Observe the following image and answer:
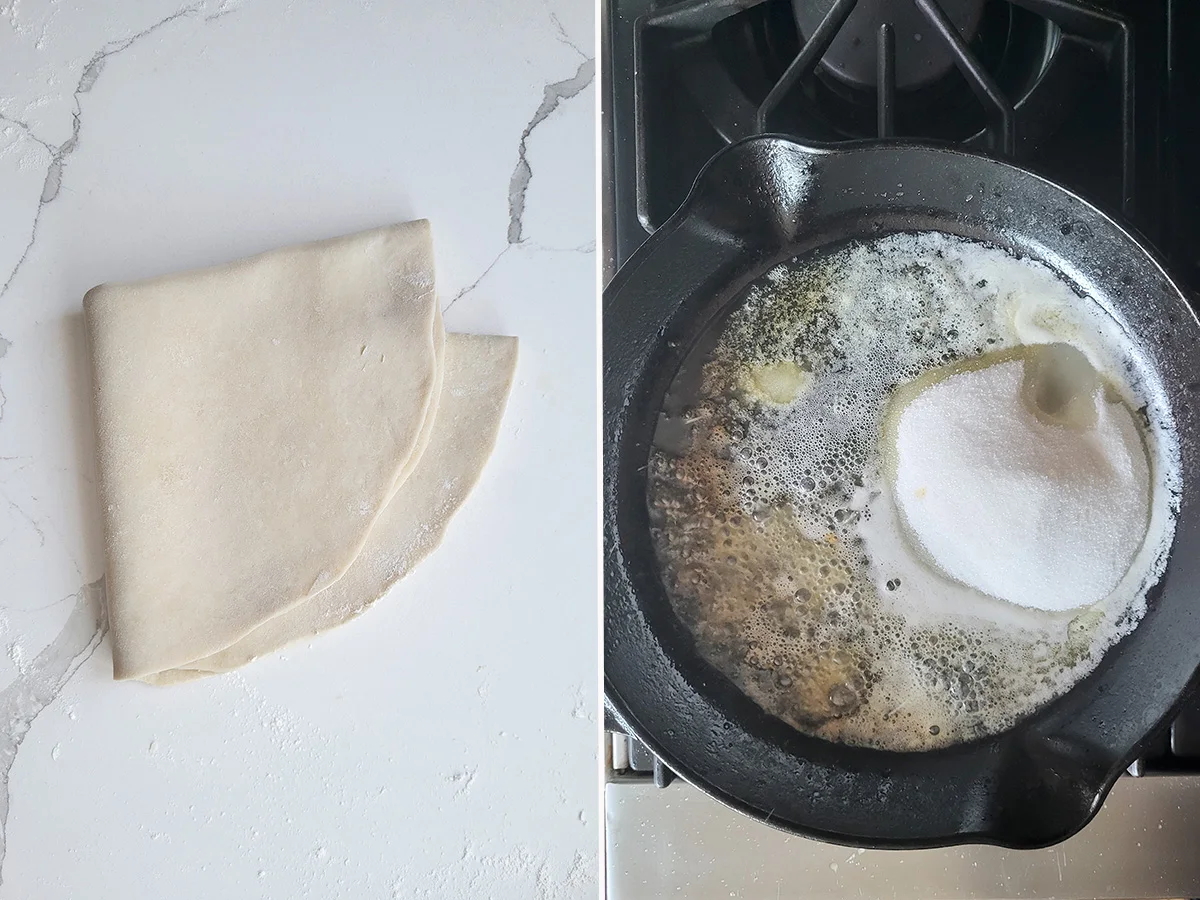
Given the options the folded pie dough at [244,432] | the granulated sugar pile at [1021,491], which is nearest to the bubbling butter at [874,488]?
the granulated sugar pile at [1021,491]

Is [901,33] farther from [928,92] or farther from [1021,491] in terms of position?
[1021,491]

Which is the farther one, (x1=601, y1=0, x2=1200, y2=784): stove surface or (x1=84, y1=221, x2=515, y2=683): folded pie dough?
(x1=601, y1=0, x2=1200, y2=784): stove surface

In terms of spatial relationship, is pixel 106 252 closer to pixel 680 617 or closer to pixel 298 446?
pixel 298 446

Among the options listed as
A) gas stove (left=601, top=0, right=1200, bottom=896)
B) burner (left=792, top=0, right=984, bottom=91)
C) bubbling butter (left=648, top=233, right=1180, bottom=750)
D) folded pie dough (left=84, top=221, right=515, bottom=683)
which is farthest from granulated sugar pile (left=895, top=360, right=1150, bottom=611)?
folded pie dough (left=84, top=221, right=515, bottom=683)

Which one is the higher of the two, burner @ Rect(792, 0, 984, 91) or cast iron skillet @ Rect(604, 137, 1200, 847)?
burner @ Rect(792, 0, 984, 91)

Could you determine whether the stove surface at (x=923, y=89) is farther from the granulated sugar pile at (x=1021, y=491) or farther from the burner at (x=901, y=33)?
the granulated sugar pile at (x=1021, y=491)

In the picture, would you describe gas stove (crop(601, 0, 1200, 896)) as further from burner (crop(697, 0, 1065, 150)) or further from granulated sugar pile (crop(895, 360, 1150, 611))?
granulated sugar pile (crop(895, 360, 1150, 611))
